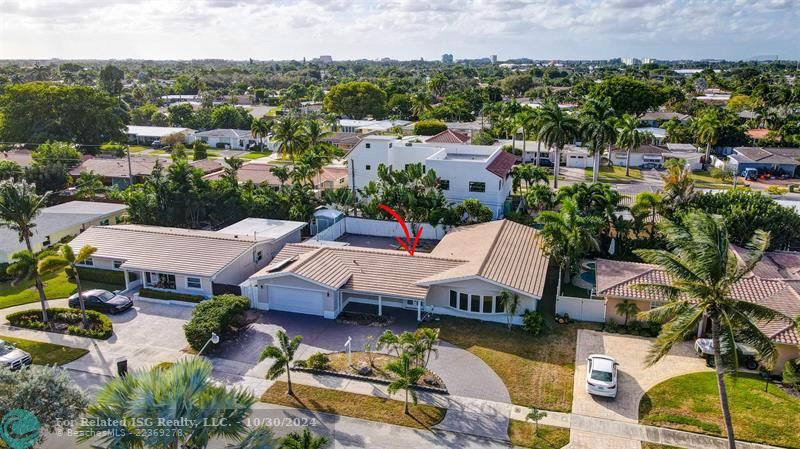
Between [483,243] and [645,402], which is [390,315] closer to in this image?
[483,243]

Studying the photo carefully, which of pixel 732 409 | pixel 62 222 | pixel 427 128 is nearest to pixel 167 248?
pixel 62 222

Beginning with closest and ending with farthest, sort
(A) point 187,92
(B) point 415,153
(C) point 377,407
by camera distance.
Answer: (C) point 377,407
(B) point 415,153
(A) point 187,92

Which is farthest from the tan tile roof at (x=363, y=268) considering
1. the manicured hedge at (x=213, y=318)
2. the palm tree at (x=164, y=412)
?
the palm tree at (x=164, y=412)

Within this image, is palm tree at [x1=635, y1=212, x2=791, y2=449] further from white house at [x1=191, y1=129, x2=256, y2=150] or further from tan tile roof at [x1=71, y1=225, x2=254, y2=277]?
white house at [x1=191, y1=129, x2=256, y2=150]

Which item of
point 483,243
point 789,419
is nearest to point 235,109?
point 483,243

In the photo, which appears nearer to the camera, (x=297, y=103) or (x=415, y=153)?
(x=415, y=153)

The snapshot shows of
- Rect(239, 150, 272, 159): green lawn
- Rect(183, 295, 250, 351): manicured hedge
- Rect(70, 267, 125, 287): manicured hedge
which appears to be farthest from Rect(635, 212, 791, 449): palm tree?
Rect(239, 150, 272, 159): green lawn

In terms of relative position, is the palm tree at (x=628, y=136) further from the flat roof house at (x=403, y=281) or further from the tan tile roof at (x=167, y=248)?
the tan tile roof at (x=167, y=248)

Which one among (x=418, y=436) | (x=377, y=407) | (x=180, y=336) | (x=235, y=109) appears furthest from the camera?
(x=235, y=109)
